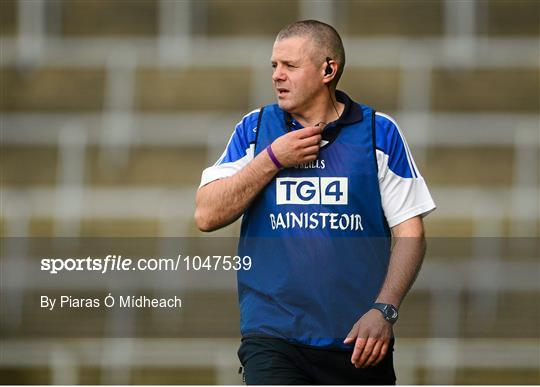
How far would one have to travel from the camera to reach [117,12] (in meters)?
9.37

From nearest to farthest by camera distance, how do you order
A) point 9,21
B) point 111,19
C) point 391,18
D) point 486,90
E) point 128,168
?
→ 1. point 128,168
2. point 486,90
3. point 391,18
4. point 111,19
5. point 9,21

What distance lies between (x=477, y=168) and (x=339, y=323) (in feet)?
16.7

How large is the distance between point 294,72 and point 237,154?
30cm

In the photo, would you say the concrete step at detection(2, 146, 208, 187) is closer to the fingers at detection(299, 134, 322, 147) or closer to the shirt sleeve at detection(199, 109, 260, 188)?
the shirt sleeve at detection(199, 109, 260, 188)

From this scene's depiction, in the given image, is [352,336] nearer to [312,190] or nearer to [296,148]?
[312,190]

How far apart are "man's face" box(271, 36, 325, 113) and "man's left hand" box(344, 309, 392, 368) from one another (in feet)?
2.22

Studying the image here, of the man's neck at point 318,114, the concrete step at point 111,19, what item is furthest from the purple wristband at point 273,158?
the concrete step at point 111,19

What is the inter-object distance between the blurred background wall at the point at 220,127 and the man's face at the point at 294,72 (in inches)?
157

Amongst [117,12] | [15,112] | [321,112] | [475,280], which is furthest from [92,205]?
[321,112]

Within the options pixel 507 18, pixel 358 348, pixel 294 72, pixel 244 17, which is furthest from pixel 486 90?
pixel 358 348

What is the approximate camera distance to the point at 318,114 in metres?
3.51

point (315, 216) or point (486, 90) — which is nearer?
point (315, 216)

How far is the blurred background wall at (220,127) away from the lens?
7.52 m

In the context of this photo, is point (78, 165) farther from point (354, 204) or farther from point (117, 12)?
point (354, 204)
